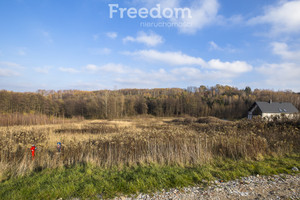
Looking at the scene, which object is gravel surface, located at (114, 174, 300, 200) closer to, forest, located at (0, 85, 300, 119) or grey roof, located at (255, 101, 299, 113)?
grey roof, located at (255, 101, 299, 113)

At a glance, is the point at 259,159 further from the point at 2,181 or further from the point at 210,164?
the point at 2,181

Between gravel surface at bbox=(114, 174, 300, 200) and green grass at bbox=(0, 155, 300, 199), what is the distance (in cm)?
28

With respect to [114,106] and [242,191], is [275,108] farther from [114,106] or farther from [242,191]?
[242,191]

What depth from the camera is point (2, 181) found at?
5258 mm

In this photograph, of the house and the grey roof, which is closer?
the house

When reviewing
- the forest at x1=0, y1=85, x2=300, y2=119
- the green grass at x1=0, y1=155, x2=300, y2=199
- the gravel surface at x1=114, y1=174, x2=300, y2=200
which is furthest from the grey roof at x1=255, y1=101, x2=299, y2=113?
the gravel surface at x1=114, y1=174, x2=300, y2=200

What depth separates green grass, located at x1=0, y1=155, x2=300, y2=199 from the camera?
13.7 ft

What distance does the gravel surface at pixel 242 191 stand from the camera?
393cm

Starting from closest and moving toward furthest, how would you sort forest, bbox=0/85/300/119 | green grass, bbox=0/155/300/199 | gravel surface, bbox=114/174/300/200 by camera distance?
gravel surface, bbox=114/174/300/200 < green grass, bbox=0/155/300/199 < forest, bbox=0/85/300/119

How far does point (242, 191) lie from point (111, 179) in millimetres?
3510

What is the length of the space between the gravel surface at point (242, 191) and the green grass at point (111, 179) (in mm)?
279

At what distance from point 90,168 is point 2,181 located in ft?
8.50

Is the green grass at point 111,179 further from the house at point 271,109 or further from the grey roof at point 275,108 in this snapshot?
the grey roof at point 275,108

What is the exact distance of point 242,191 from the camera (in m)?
4.16
